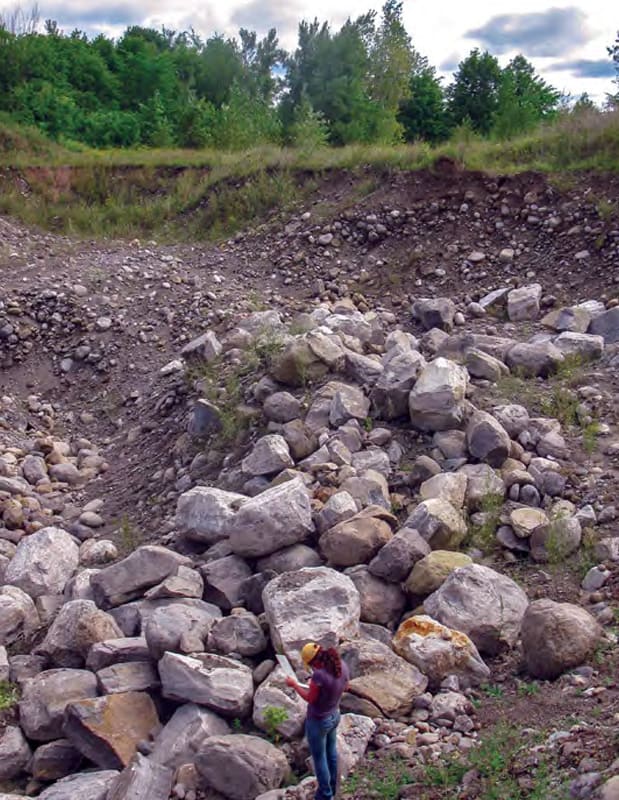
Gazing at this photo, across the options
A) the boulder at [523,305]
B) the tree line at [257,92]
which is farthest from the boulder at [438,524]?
the tree line at [257,92]

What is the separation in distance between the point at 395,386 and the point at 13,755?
10.3 ft

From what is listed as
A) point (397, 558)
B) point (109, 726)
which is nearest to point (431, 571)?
point (397, 558)

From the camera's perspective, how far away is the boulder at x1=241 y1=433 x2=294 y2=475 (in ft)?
17.7

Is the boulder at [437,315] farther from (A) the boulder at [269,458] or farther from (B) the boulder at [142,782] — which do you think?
(B) the boulder at [142,782]

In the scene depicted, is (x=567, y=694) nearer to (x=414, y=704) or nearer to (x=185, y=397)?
(x=414, y=704)

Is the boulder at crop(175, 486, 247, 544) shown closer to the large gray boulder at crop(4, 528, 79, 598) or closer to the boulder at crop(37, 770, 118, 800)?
the large gray boulder at crop(4, 528, 79, 598)

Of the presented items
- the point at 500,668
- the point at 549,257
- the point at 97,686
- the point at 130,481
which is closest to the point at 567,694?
the point at 500,668

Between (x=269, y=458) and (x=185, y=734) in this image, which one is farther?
(x=269, y=458)

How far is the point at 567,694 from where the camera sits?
3.48 meters

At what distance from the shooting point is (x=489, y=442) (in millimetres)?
5184

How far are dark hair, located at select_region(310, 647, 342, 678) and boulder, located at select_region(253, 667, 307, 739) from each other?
0.47 metres

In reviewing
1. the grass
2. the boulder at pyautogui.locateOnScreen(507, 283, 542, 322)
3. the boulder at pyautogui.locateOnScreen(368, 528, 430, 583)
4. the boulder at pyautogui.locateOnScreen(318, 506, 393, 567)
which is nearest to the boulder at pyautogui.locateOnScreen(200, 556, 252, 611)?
the boulder at pyautogui.locateOnScreen(318, 506, 393, 567)

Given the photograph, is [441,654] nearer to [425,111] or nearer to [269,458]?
[269,458]

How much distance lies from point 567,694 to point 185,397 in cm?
444
